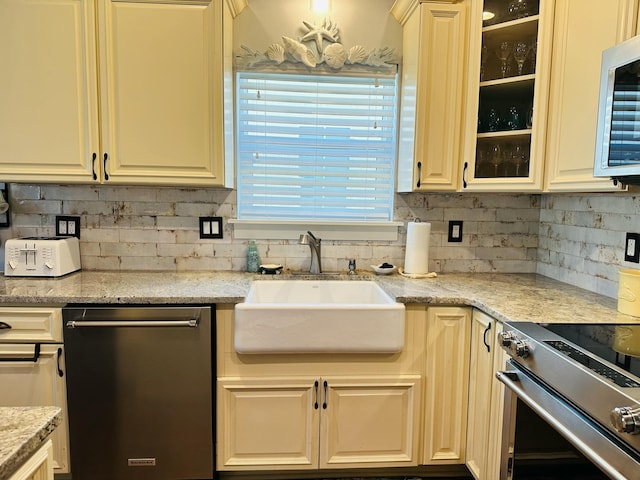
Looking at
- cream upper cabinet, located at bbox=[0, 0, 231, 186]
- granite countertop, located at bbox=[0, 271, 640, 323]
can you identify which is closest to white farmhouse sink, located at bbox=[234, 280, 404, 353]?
granite countertop, located at bbox=[0, 271, 640, 323]

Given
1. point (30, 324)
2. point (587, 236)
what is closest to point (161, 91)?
point (30, 324)

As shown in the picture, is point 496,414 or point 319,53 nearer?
point 496,414

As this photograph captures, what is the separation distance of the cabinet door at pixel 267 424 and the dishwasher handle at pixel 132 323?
0.30 meters

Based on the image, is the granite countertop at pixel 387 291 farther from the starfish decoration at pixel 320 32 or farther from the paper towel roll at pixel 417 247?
the starfish decoration at pixel 320 32

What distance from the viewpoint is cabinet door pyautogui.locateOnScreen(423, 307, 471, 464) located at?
73.8 inches

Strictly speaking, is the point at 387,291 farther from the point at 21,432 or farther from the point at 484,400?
the point at 21,432

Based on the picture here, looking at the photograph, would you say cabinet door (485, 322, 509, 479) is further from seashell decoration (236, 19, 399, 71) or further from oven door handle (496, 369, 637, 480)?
seashell decoration (236, 19, 399, 71)

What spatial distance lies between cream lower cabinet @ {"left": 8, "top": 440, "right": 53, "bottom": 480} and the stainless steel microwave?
1659 millimetres

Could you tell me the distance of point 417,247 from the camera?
7.60 feet

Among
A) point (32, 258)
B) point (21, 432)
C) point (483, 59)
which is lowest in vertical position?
point (21, 432)

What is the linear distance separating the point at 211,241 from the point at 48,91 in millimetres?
1053

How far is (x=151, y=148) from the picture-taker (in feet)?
6.68

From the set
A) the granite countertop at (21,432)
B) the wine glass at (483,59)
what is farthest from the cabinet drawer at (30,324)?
the wine glass at (483,59)

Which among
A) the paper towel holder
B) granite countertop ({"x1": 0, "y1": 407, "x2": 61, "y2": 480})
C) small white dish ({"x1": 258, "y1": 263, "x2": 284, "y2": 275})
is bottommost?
granite countertop ({"x1": 0, "y1": 407, "x2": 61, "y2": 480})
